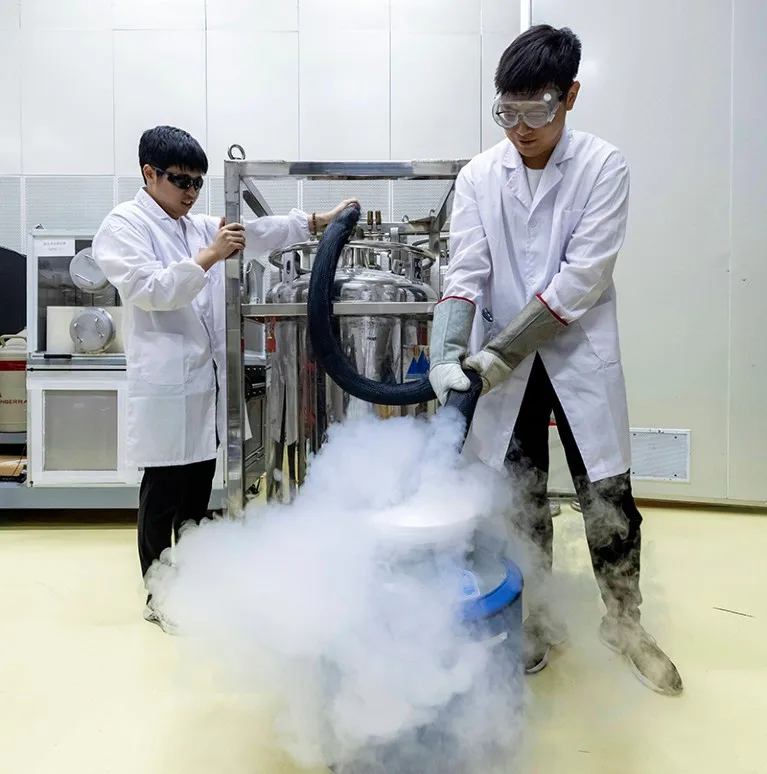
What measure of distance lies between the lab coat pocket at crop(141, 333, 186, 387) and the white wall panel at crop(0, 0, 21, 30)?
241 cm

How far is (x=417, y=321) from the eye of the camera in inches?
51.8

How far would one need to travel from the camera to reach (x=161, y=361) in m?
1.41

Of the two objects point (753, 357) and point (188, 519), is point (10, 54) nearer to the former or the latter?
point (188, 519)

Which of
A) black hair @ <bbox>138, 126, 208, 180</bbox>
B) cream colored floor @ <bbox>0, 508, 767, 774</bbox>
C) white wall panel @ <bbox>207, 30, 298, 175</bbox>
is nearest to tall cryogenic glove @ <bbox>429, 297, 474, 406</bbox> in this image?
cream colored floor @ <bbox>0, 508, 767, 774</bbox>

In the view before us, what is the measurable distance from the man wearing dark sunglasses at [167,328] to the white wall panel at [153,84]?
1605 mm

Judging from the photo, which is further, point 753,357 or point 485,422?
point 753,357

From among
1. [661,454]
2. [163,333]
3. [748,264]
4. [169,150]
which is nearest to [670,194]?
[748,264]

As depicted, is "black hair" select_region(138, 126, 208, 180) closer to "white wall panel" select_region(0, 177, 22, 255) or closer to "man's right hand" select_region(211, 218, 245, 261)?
"man's right hand" select_region(211, 218, 245, 261)

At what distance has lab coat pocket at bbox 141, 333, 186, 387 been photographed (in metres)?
1.41

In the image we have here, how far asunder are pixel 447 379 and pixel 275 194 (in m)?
2.18

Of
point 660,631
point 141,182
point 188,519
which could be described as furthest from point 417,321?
point 141,182

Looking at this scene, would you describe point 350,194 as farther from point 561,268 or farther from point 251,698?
point 251,698

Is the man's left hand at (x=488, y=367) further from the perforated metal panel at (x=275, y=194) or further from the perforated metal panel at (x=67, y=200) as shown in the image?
the perforated metal panel at (x=67, y=200)

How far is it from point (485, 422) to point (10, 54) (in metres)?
3.04
